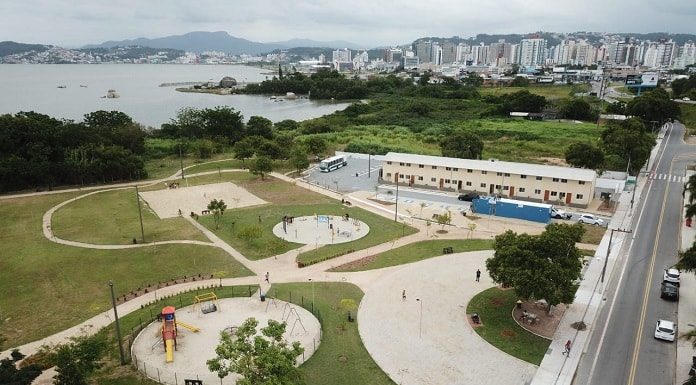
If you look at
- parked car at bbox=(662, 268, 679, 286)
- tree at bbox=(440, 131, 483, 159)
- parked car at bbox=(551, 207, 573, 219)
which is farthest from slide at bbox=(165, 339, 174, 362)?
tree at bbox=(440, 131, 483, 159)

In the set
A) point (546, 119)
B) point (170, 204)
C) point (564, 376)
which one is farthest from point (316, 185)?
point (546, 119)

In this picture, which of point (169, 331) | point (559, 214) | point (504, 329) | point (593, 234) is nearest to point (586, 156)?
point (559, 214)

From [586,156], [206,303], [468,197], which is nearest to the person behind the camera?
[206,303]

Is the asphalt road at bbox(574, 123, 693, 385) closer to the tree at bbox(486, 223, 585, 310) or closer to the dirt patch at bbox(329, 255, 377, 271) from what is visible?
the tree at bbox(486, 223, 585, 310)

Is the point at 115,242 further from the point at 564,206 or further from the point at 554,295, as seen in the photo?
the point at 564,206

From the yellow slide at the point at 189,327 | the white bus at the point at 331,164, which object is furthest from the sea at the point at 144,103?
the yellow slide at the point at 189,327

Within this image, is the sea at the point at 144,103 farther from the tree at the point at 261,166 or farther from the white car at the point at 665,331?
the white car at the point at 665,331

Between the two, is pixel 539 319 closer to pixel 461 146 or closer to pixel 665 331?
pixel 665 331

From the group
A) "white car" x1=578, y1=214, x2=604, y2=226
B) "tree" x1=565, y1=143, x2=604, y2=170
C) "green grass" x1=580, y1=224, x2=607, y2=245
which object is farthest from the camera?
"tree" x1=565, y1=143, x2=604, y2=170
